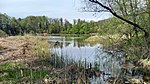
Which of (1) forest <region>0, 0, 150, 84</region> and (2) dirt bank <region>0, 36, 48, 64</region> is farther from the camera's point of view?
(2) dirt bank <region>0, 36, 48, 64</region>

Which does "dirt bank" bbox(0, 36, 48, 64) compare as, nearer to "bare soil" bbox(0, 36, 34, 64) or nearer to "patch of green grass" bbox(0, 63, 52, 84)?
"bare soil" bbox(0, 36, 34, 64)

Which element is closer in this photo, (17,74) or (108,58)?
(17,74)

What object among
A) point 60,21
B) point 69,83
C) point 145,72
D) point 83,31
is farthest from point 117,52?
point 60,21

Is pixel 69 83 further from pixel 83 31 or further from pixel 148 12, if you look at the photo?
pixel 83 31

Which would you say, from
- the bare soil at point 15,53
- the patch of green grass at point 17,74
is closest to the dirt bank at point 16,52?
the bare soil at point 15,53

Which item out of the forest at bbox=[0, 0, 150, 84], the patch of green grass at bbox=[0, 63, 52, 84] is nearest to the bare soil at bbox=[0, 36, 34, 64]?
the forest at bbox=[0, 0, 150, 84]

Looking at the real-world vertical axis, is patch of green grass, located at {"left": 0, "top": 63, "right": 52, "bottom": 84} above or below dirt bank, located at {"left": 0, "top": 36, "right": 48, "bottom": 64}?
above

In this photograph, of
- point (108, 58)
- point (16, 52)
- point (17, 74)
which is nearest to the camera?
point (17, 74)

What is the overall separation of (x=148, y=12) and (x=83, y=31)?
2956 inches

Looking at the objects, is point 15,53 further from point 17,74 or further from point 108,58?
point 17,74

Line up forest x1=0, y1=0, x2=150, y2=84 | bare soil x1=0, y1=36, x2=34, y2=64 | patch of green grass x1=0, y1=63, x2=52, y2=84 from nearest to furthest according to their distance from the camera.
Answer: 1. patch of green grass x1=0, y1=63, x2=52, y2=84
2. forest x1=0, y1=0, x2=150, y2=84
3. bare soil x1=0, y1=36, x2=34, y2=64

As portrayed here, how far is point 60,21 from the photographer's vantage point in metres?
121

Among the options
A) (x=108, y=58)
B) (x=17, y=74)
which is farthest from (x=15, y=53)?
(x=17, y=74)

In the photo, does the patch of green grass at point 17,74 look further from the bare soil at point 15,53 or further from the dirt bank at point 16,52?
the dirt bank at point 16,52
